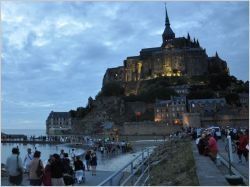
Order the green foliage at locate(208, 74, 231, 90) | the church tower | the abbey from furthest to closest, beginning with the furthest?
the church tower < the abbey < the green foliage at locate(208, 74, 231, 90)

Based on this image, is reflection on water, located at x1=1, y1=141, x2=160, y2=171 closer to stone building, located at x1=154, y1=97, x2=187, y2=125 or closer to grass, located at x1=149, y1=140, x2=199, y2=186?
grass, located at x1=149, y1=140, x2=199, y2=186

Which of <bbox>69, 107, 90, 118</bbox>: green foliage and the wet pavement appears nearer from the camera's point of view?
the wet pavement

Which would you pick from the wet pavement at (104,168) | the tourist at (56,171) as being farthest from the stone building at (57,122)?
the tourist at (56,171)

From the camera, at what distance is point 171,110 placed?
Result: 6738 cm

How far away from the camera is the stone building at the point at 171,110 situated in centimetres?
6631

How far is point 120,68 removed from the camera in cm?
9919

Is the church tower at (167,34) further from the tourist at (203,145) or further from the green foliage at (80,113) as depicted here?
the tourist at (203,145)

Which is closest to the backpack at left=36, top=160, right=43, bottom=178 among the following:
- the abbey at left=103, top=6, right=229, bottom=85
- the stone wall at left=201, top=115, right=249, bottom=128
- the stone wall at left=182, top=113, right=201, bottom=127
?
the stone wall at left=182, top=113, right=201, bottom=127

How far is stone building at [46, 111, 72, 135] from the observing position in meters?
94.3

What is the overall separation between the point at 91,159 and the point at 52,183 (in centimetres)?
872

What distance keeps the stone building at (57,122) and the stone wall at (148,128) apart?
30464mm

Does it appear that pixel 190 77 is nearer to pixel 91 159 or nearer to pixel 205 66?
pixel 205 66

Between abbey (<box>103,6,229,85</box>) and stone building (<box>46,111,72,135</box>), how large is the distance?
1369 cm

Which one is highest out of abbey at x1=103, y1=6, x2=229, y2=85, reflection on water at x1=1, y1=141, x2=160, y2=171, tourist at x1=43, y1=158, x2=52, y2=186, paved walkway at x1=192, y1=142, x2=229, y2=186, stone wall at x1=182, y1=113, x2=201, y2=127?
abbey at x1=103, y1=6, x2=229, y2=85
